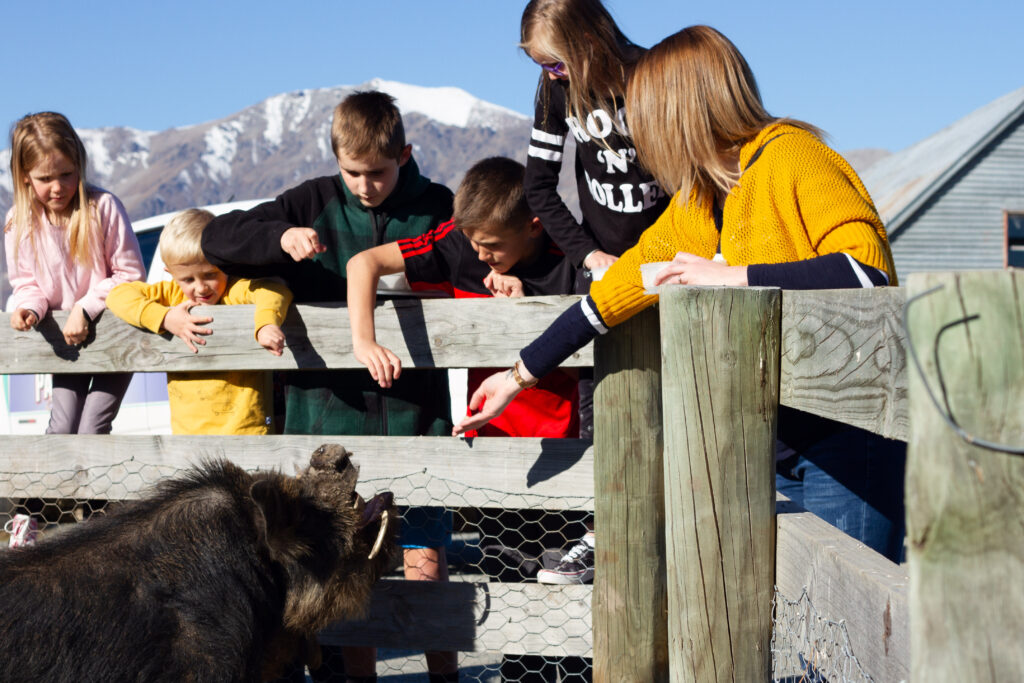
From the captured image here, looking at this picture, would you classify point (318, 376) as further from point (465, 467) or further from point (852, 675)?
point (852, 675)

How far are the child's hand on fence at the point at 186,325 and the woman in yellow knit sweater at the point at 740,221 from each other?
132cm

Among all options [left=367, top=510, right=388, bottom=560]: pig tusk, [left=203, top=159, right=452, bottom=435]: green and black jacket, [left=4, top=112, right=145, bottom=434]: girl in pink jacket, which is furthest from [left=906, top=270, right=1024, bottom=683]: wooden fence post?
[left=4, top=112, right=145, bottom=434]: girl in pink jacket

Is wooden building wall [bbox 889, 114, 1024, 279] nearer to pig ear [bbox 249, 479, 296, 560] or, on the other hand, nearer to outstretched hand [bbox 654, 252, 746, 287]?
outstretched hand [bbox 654, 252, 746, 287]

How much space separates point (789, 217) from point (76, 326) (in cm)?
270

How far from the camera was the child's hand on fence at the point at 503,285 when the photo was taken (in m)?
Answer: 3.40

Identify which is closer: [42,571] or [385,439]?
[42,571]

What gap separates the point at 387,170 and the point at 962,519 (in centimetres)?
303

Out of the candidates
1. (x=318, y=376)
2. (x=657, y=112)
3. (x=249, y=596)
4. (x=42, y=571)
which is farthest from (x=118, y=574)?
(x=657, y=112)

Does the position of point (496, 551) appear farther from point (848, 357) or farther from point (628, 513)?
point (848, 357)

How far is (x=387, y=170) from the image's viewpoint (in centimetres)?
367

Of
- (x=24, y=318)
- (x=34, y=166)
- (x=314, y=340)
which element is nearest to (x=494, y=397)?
(x=314, y=340)

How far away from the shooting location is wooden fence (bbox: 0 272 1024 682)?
0.97 m

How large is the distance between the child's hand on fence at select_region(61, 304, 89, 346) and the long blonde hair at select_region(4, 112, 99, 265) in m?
0.56

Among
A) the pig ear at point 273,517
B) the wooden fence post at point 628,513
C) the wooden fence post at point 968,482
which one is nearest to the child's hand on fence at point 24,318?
the pig ear at point 273,517
